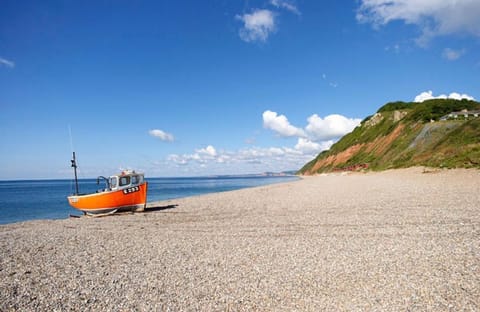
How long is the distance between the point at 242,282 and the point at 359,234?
6.44 meters

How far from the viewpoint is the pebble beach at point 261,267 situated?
20.4 ft

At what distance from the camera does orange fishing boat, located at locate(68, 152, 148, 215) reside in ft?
74.8

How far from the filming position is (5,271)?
8883 mm

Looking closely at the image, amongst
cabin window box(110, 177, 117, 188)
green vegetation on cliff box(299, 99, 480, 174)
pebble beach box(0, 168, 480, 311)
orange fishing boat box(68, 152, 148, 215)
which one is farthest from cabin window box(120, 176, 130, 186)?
green vegetation on cliff box(299, 99, 480, 174)

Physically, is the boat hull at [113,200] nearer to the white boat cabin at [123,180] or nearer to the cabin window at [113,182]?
the white boat cabin at [123,180]

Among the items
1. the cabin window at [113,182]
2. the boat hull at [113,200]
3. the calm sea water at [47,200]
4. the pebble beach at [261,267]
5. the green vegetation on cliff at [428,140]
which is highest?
the green vegetation on cliff at [428,140]

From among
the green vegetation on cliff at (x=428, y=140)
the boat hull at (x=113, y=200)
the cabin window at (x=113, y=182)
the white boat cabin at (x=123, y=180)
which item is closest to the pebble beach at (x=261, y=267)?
the boat hull at (x=113, y=200)

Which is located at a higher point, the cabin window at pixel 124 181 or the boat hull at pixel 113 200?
the cabin window at pixel 124 181

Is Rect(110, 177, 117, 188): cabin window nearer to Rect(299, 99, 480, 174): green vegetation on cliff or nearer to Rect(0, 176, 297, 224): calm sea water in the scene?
Rect(0, 176, 297, 224): calm sea water

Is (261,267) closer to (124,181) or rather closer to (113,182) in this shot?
(124,181)

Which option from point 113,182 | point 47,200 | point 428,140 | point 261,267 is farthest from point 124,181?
point 428,140

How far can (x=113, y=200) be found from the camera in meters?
22.9

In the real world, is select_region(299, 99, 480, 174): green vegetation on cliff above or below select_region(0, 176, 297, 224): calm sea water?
above

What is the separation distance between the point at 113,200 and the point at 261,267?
18.2m
